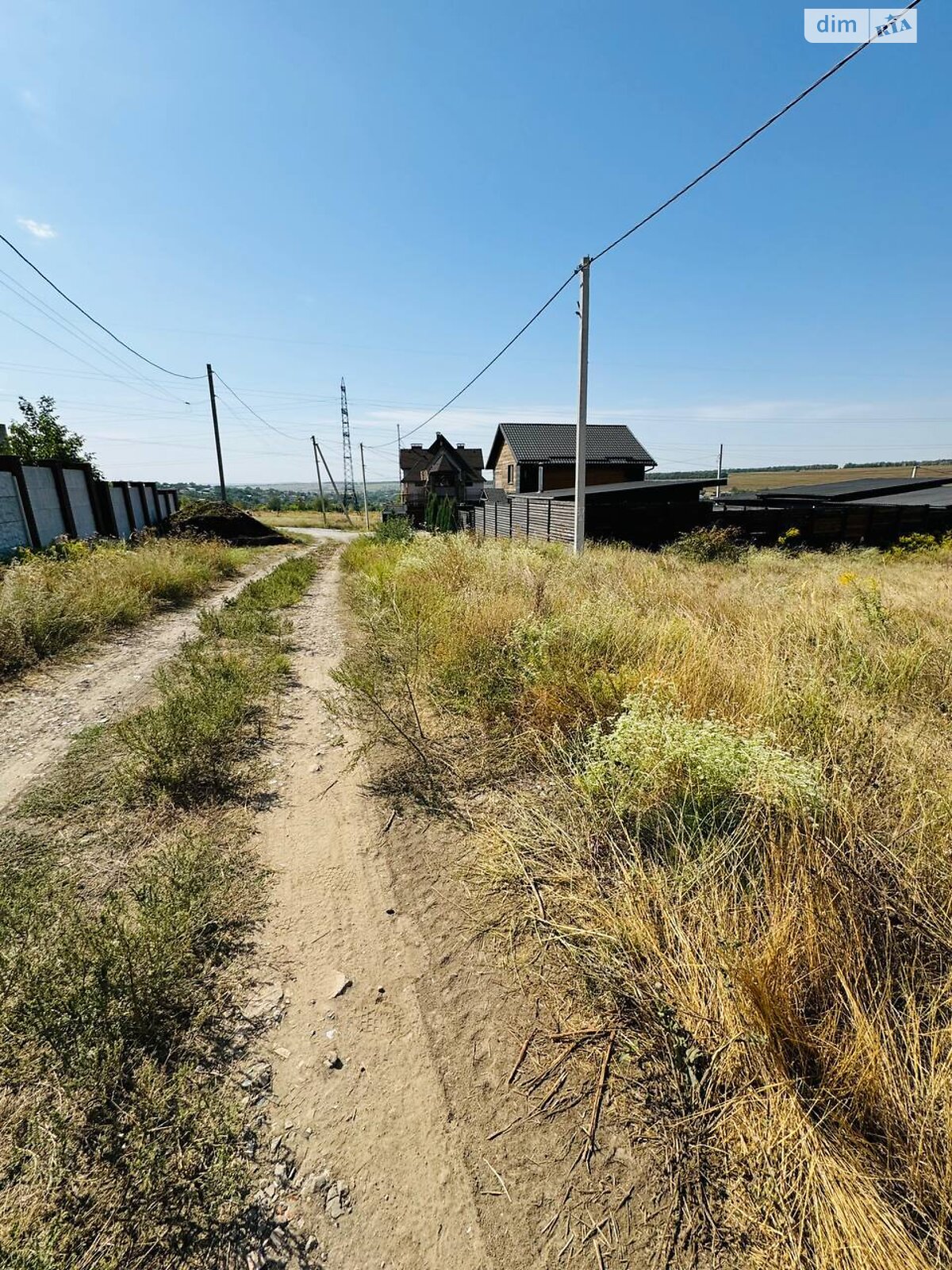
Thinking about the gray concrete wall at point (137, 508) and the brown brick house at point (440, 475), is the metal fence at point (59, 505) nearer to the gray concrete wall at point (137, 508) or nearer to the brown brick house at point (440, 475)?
the gray concrete wall at point (137, 508)

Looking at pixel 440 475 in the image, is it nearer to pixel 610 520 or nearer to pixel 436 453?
pixel 436 453

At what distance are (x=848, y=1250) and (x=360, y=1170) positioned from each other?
140cm

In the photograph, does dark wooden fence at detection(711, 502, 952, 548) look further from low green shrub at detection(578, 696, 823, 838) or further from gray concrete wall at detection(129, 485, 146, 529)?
gray concrete wall at detection(129, 485, 146, 529)

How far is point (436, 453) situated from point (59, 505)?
3071 centimetres

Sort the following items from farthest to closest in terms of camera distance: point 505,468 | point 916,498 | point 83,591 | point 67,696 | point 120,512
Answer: point 505,468, point 916,498, point 120,512, point 83,591, point 67,696

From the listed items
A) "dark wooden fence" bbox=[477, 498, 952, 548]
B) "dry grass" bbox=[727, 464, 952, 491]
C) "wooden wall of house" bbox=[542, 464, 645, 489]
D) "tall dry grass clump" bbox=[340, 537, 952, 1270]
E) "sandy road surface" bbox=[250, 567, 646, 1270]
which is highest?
"dry grass" bbox=[727, 464, 952, 491]

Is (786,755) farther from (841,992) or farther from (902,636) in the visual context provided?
(902,636)

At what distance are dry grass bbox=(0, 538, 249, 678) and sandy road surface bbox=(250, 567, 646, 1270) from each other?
5888 mm

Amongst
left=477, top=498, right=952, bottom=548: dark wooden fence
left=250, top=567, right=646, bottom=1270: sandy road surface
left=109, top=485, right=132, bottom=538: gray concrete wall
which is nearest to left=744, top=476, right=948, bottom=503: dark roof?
left=477, top=498, right=952, bottom=548: dark wooden fence

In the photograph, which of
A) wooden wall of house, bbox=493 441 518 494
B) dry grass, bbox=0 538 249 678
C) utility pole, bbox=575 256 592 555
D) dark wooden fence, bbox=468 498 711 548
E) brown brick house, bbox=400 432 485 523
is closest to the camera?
dry grass, bbox=0 538 249 678

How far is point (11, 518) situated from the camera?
1105cm

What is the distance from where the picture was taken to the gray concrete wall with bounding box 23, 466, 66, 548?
1204 centimetres

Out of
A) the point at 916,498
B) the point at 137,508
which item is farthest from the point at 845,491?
the point at 137,508

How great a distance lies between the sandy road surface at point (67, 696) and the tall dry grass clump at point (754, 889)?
2.93m
